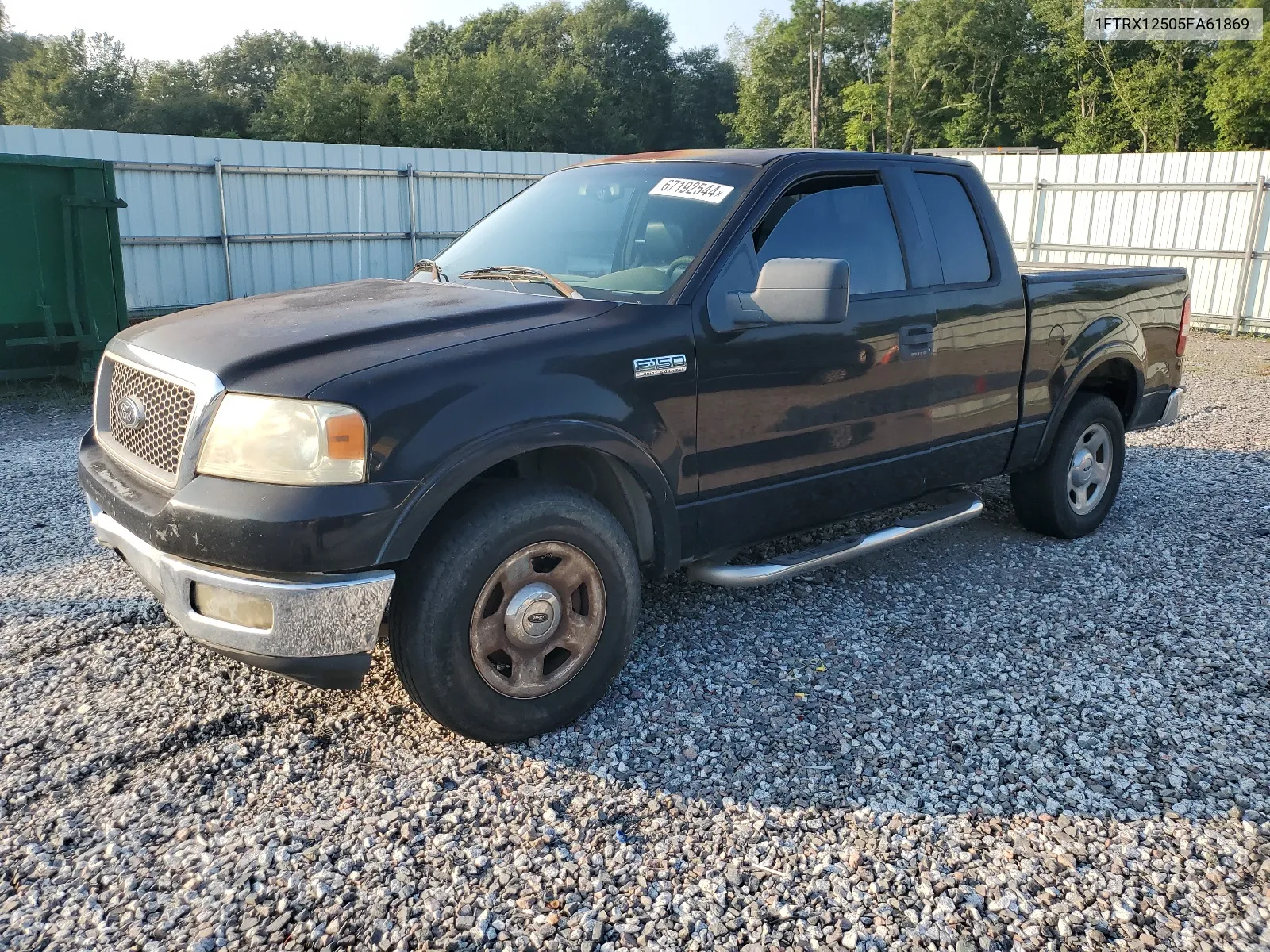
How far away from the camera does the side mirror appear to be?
3.45 metres

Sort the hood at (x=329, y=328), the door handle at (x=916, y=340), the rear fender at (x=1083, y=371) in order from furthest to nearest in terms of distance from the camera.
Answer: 1. the rear fender at (x=1083, y=371)
2. the door handle at (x=916, y=340)
3. the hood at (x=329, y=328)

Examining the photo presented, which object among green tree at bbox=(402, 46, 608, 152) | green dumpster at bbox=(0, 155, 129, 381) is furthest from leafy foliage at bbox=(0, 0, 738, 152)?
green dumpster at bbox=(0, 155, 129, 381)

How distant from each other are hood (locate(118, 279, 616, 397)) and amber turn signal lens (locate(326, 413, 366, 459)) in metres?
0.13

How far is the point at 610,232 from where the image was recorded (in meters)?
4.11

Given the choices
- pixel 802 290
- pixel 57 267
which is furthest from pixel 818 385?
pixel 57 267

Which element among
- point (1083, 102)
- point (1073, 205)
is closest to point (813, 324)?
point (1073, 205)

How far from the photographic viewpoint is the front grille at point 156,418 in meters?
3.11

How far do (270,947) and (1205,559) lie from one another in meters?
4.96

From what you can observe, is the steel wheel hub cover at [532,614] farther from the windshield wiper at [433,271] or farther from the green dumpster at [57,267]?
the green dumpster at [57,267]

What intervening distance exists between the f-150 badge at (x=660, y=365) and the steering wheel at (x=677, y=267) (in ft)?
1.04

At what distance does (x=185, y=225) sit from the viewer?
42.1 feet

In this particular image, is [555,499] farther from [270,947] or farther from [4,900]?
[4,900]

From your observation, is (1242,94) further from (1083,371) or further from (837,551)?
(837,551)

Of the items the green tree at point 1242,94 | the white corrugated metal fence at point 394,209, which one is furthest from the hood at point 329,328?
the green tree at point 1242,94
